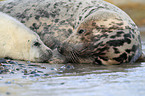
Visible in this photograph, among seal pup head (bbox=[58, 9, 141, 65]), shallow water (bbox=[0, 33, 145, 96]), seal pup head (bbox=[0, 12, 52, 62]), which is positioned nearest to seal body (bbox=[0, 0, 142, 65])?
seal pup head (bbox=[58, 9, 141, 65])

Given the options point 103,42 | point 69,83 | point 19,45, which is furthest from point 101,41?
point 69,83

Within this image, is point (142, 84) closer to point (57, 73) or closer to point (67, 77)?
point (67, 77)

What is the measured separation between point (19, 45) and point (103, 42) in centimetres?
149

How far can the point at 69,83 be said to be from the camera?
3238 millimetres

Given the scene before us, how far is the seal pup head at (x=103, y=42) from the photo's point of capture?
16.6 feet

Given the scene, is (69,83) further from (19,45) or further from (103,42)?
(19,45)

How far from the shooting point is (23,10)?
666 cm

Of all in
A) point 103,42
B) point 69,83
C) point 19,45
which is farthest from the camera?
point 19,45

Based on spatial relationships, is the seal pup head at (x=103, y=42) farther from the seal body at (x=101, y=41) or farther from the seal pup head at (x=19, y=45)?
the seal pup head at (x=19, y=45)

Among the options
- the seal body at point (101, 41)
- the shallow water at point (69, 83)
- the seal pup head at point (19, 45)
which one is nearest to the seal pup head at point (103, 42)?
the seal body at point (101, 41)

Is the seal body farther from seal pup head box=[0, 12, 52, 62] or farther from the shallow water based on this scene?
the shallow water

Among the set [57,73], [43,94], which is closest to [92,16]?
[57,73]

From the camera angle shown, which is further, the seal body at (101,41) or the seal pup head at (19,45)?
the seal pup head at (19,45)

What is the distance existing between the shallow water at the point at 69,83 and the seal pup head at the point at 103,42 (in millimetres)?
1045
